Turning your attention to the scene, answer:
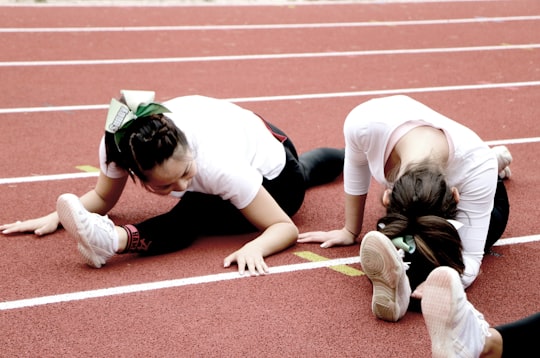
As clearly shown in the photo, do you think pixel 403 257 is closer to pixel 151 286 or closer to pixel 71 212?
pixel 151 286

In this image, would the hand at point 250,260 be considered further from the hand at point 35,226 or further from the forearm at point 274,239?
the hand at point 35,226

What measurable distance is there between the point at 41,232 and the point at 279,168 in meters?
1.18

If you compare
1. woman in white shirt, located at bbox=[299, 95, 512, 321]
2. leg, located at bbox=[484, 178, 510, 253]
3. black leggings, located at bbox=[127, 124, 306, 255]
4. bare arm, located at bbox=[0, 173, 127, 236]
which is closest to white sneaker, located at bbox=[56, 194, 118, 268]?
black leggings, located at bbox=[127, 124, 306, 255]

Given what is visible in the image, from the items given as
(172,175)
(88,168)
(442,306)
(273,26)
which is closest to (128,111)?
(172,175)

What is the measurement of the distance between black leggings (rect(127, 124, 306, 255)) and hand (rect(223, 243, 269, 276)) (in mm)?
295

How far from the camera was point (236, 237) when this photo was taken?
3818 millimetres

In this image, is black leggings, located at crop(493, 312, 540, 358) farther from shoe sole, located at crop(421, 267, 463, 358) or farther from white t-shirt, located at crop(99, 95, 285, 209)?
white t-shirt, located at crop(99, 95, 285, 209)

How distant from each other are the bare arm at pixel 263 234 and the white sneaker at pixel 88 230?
0.52m

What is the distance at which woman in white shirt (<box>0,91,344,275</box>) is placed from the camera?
10.4 ft

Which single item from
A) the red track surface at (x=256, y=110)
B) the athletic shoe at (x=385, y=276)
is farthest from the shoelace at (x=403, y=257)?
the red track surface at (x=256, y=110)

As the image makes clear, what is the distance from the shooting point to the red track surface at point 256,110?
2926mm

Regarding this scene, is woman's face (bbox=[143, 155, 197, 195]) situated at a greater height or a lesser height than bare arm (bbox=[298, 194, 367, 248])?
greater

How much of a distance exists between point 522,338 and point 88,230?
1.80m

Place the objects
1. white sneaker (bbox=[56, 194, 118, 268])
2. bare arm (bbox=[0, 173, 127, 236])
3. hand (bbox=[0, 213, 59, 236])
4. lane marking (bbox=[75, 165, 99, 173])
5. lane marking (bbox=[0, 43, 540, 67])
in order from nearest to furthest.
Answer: white sneaker (bbox=[56, 194, 118, 268]) → bare arm (bbox=[0, 173, 127, 236]) → hand (bbox=[0, 213, 59, 236]) → lane marking (bbox=[75, 165, 99, 173]) → lane marking (bbox=[0, 43, 540, 67])
